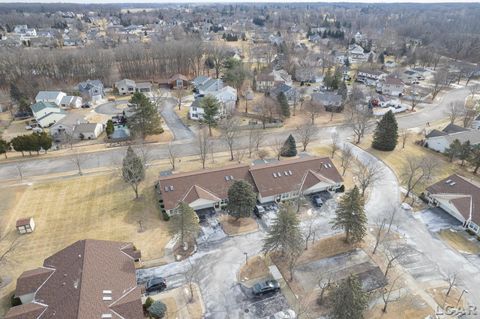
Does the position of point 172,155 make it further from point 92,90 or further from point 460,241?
point 92,90

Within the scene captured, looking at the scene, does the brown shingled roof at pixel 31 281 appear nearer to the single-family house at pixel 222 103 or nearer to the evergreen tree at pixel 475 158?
the single-family house at pixel 222 103

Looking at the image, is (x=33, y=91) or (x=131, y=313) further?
(x=33, y=91)

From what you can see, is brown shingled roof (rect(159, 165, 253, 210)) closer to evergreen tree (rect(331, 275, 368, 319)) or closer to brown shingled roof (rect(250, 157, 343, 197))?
brown shingled roof (rect(250, 157, 343, 197))

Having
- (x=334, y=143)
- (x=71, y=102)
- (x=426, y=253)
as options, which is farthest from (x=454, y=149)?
(x=71, y=102)

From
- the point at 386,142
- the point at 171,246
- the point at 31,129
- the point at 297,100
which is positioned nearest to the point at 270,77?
the point at 297,100

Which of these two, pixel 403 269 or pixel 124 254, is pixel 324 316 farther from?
pixel 124 254

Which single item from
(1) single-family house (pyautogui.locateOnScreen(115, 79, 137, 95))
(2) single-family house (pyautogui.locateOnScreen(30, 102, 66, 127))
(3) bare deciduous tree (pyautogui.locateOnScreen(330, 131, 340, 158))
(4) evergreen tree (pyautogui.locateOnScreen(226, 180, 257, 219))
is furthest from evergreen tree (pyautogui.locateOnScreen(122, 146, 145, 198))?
(1) single-family house (pyautogui.locateOnScreen(115, 79, 137, 95))

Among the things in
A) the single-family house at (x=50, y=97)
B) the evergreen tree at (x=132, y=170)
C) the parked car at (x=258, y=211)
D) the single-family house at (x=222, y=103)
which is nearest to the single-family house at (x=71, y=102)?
the single-family house at (x=50, y=97)
